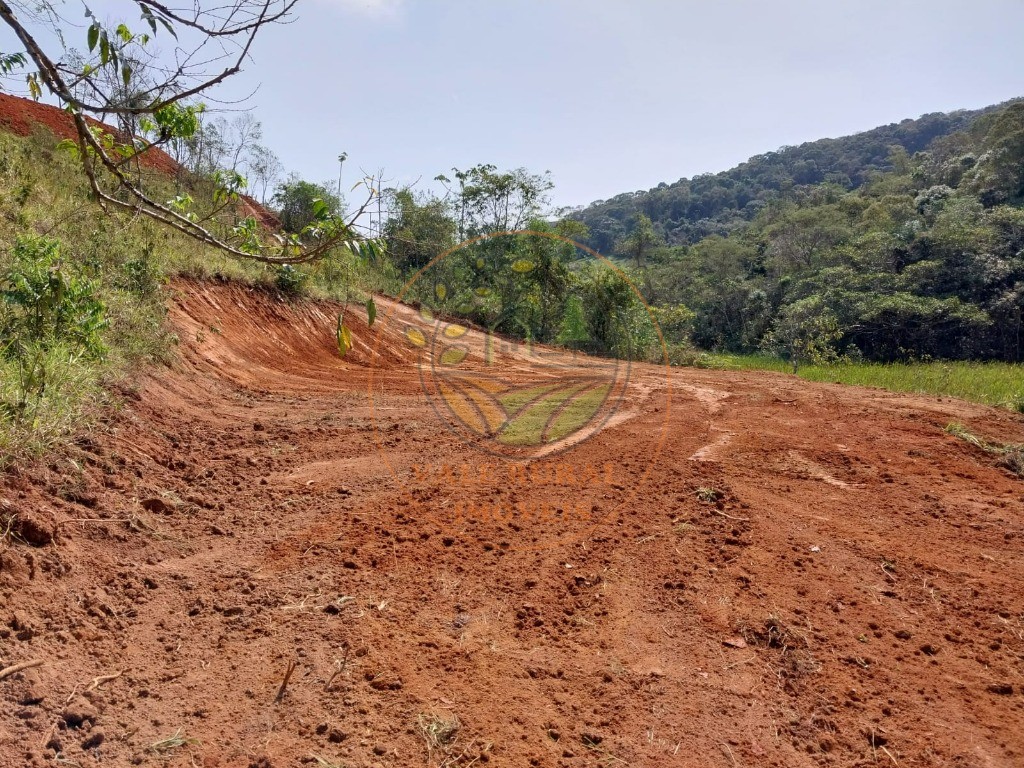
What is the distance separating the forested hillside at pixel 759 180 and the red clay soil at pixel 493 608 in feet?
174

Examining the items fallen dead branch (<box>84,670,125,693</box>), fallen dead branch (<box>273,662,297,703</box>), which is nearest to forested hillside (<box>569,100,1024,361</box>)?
fallen dead branch (<box>273,662,297,703</box>)

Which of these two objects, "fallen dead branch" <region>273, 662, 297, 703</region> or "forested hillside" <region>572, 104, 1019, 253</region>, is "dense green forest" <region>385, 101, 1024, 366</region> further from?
"forested hillside" <region>572, 104, 1019, 253</region>

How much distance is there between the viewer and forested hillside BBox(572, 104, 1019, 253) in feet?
208

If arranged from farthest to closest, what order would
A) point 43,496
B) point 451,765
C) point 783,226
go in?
point 783,226 → point 43,496 → point 451,765

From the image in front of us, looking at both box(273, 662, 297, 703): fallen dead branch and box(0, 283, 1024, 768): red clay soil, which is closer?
box(0, 283, 1024, 768): red clay soil

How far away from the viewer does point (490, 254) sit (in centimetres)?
1717

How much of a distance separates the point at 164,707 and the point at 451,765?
0.94 metres

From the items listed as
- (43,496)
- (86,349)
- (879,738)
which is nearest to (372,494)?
(43,496)

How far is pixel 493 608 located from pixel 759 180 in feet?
300

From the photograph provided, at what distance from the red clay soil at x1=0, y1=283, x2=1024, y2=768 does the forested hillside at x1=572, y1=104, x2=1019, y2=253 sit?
53.1 m

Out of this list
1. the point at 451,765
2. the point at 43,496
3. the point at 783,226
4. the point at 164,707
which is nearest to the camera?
the point at 451,765

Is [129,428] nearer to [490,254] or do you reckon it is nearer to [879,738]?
[879,738]

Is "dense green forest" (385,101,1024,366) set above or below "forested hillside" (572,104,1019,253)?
below

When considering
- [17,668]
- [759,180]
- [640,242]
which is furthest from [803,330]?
[759,180]
